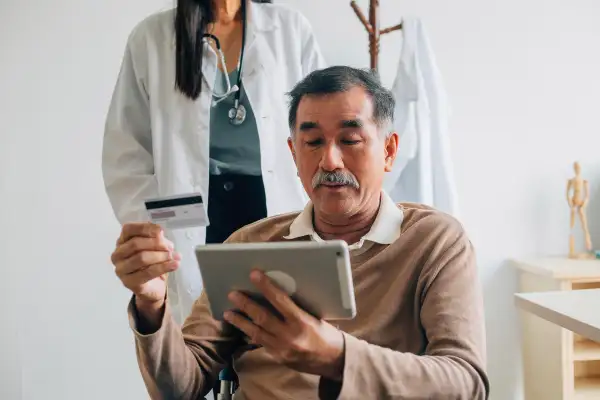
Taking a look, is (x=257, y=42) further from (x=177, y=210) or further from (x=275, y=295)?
(x=275, y=295)

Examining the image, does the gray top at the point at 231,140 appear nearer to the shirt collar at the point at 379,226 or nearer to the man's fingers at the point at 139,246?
the shirt collar at the point at 379,226

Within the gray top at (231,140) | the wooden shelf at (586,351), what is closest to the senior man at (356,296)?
the gray top at (231,140)

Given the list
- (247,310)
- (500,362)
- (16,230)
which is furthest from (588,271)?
(16,230)

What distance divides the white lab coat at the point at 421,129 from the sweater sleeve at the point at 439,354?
814 mm

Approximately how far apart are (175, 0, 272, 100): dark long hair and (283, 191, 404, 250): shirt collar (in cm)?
51

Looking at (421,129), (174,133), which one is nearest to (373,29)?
(421,129)

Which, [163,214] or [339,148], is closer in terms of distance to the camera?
[163,214]

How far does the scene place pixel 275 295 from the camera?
71 centimetres

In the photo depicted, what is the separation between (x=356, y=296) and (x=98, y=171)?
1435 millimetres

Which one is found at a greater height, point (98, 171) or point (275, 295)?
point (98, 171)

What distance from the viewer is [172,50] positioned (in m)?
1.49

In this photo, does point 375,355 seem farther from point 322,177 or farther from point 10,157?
Answer: point 10,157

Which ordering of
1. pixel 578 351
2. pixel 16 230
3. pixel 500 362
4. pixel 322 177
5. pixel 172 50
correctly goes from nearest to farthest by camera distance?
pixel 322 177 < pixel 172 50 < pixel 578 351 < pixel 16 230 < pixel 500 362

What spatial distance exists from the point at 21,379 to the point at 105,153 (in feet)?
3.54
